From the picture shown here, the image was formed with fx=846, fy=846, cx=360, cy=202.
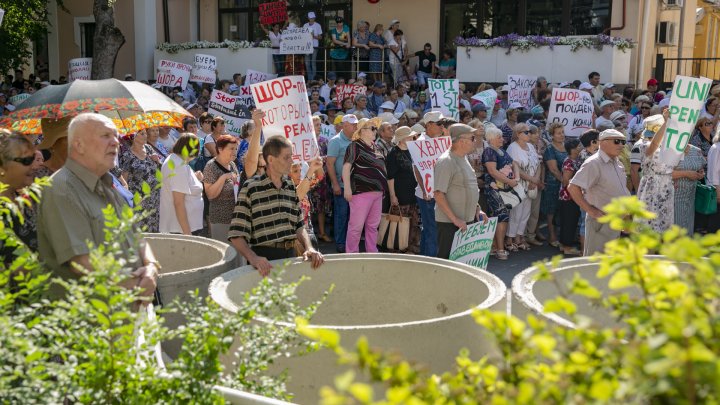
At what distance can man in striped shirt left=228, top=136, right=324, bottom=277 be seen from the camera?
540 centimetres

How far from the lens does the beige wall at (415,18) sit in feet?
73.0

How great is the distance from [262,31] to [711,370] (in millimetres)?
24718

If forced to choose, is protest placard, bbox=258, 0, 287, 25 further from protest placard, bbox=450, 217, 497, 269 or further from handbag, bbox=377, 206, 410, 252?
protest placard, bbox=450, 217, 497, 269

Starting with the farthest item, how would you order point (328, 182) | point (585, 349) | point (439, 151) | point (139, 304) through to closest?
point (328, 182)
point (439, 151)
point (139, 304)
point (585, 349)

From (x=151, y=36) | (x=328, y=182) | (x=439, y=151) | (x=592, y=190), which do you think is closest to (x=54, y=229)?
(x=592, y=190)

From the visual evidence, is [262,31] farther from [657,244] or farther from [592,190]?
[657,244]

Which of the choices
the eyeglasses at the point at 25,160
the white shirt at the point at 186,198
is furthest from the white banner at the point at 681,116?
the eyeglasses at the point at 25,160

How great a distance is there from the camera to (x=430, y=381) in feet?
7.47

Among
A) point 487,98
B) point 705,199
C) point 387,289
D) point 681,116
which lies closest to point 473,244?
point 681,116

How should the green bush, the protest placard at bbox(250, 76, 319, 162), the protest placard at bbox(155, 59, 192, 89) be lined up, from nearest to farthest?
the green bush, the protest placard at bbox(250, 76, 319, 162), the protest placard at bbox(155, 59, 192, 89)

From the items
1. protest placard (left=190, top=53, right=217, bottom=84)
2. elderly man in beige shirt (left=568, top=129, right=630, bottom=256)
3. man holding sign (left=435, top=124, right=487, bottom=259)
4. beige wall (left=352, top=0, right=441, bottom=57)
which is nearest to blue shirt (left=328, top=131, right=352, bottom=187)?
man holding sign (left=435, top=124, right=487, bottom=259)

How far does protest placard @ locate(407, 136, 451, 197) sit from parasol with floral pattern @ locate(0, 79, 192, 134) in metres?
3.18

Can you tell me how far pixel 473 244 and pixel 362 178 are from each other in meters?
2.05

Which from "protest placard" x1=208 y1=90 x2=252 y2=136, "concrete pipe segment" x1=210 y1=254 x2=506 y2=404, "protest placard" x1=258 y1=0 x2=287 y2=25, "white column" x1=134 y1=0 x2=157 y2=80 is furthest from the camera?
"white column" x1=134 y1=0 x2=157 y2=80
